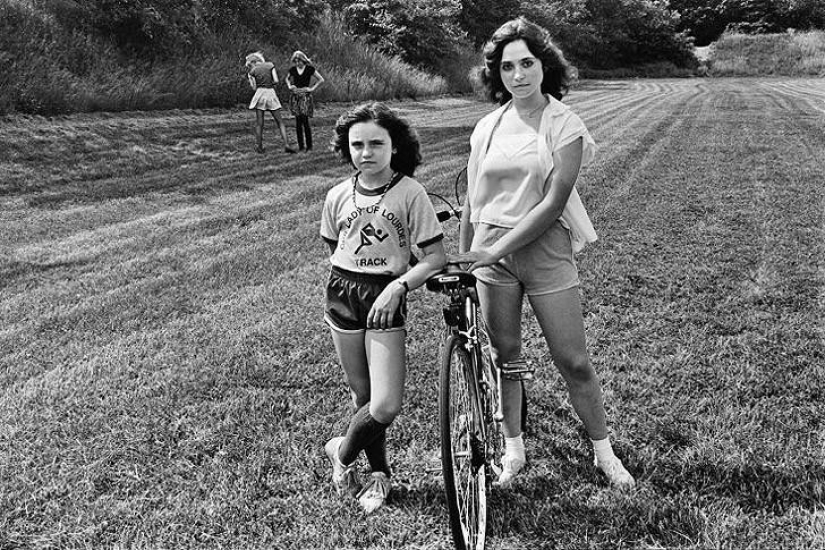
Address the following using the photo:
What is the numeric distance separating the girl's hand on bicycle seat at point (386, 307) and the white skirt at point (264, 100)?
8956 millimetres

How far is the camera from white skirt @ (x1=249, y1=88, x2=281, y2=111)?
1052 centimetres

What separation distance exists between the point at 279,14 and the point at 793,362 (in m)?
15.6

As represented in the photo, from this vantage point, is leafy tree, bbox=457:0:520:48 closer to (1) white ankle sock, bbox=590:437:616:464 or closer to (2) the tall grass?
(2) the tall grass

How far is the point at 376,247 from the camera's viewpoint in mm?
2350

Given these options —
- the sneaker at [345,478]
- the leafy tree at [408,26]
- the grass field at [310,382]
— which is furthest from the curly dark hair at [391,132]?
the leafy tree at [408,26]

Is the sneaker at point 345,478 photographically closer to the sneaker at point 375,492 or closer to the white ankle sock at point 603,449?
the sneaker at point 375,492

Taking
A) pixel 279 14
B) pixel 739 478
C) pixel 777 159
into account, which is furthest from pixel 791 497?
pixel 279 14

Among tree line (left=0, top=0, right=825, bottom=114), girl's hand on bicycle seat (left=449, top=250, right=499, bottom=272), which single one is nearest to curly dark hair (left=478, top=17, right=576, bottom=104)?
girl's hand on bicycle seat (left=449, top=250, right=499, bottom=272)

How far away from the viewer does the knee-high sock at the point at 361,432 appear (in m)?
2.40

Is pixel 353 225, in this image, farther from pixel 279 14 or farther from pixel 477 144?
pixel 279 14

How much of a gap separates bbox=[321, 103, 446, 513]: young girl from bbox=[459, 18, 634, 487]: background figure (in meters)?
0.24

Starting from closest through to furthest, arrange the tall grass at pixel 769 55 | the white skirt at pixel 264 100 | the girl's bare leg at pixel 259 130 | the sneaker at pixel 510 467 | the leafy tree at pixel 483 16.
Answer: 1. the sneaker at pixel 510 467
2. the white skirt at pixel 264 100
3. the girl's bare leg at pixel 259 130
4. the leafy tree at pixel 483 16
5. the tall grass at pixel 769 55

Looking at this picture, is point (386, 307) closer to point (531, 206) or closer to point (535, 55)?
point (531, 206)

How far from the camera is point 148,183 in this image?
8.41 meters
